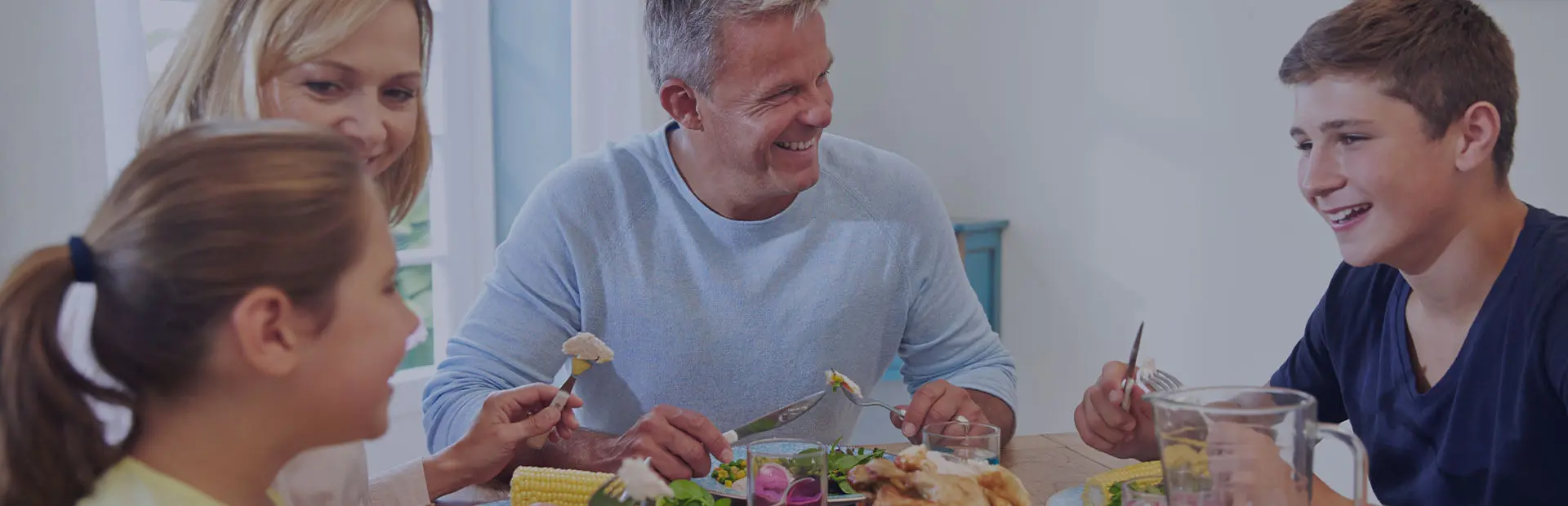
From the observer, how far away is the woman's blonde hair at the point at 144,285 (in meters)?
0.91

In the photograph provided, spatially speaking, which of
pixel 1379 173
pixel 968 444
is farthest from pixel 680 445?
pixel 1379 173

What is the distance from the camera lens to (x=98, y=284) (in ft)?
3.07

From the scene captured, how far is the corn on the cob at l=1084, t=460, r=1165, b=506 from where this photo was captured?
130 cm

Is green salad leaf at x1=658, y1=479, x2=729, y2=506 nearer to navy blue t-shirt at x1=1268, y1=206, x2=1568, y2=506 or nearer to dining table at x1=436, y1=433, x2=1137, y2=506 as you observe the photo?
dining table at x1=436, y1=433, x2=1137, y2=506

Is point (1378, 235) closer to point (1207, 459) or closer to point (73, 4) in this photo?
point (1207, 459)

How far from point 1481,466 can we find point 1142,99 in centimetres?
236

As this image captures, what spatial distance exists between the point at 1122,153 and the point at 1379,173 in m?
2.29

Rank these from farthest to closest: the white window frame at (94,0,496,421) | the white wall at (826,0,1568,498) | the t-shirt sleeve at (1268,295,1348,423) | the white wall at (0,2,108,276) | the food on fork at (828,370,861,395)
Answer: the white window frame at (94,0,496,421) < the white wall at (826,0,1568,498) < the white wall at (0,2,108,276) < the t-shirt sleeve at (1268,295,1348,423) < the food on fork at (828,370,861,395)

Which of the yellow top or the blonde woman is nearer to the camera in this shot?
the yellow top

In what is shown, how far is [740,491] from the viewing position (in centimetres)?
142

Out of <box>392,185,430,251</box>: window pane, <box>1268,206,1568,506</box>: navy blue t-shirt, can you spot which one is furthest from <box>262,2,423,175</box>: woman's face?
<box>392,185,430,251</box>: window pane


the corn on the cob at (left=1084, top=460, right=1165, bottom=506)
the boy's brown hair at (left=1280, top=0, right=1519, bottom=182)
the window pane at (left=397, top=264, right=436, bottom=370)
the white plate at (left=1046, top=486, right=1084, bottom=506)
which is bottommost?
the window pane at (left=397, top=264, right=436, bottom=370)

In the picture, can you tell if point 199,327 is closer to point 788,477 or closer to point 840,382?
point 788,477

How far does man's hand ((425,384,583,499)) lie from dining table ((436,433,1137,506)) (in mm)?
24
